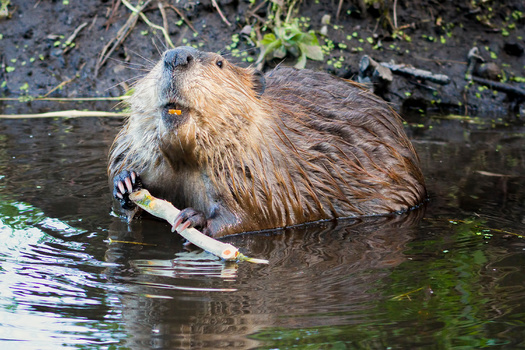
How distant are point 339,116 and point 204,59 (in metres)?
1.10

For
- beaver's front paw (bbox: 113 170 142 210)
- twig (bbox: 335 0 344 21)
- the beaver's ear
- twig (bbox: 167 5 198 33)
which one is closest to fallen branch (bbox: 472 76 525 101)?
twig (bbox: 335 0 344 21)

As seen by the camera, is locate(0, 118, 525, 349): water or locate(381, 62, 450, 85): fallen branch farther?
locate(381, 62, 450, 85): fallen branch

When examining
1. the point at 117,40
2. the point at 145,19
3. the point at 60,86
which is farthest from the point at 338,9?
the point at 60,86

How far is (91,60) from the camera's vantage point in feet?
22.9

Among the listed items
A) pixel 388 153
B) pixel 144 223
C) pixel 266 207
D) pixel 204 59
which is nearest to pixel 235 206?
pixel 266 207

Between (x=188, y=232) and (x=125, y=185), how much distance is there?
1.62 feet

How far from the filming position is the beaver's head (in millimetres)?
3129

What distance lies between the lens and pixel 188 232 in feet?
10.9

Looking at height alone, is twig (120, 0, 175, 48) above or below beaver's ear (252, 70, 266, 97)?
below

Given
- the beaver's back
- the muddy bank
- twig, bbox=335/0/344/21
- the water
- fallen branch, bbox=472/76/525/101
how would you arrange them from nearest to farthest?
the water
the beaver's back
fallen branch, bbox=472/76/525/101
the muddy bank
twig, bbox=335/0/344/21

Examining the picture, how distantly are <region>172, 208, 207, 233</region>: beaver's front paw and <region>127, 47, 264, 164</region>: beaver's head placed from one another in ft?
0.92

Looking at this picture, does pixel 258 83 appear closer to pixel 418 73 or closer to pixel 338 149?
pixel 338 149

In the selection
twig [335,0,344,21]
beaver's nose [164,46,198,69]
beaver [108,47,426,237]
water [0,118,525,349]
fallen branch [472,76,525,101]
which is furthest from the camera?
twig [335,0,344,21]

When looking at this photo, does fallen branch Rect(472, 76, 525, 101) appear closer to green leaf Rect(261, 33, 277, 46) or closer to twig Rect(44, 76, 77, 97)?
green leaf Rect(261, 33, 277, 46)
